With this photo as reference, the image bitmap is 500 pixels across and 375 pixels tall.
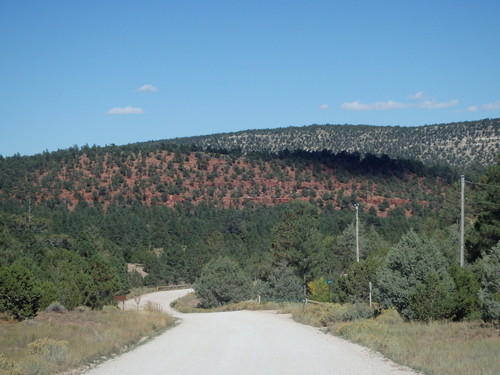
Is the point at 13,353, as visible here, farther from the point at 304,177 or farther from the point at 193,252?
the point at 304,177

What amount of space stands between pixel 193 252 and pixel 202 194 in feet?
104

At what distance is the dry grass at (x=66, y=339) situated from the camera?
42.6ft

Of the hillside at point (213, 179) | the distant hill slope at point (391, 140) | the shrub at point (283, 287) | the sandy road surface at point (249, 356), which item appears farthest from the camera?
the distant hill slope at point (391, 140)

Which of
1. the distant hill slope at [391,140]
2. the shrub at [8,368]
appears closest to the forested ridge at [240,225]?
the shrub at [8,368]

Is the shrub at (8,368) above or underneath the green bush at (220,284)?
above

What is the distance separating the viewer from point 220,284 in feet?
179

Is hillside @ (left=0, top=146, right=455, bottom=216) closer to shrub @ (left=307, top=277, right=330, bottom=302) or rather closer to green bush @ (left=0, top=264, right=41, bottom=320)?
shrub @ (left=307, top=277, right=330, bottom=302)

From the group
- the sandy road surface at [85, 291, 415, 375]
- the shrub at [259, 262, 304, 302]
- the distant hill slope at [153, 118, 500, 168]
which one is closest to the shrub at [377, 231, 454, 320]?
the sandy road surface at [85, 291, 415, 375]

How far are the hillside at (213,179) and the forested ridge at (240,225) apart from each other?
11.5 inches

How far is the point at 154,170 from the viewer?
4547 inches

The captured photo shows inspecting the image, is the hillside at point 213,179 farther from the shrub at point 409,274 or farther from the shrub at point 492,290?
the shrub at point 492,290

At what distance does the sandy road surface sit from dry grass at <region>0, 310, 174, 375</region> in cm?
63

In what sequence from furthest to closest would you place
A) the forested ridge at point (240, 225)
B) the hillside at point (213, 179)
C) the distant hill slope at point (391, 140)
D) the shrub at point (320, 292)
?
the distant hill slope at point (391, 140)
the hillside at point (213, 179)
the shrub at point (320, 292)
the forested ridge at point (240, 225)

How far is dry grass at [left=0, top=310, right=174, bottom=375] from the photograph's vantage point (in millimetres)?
12977
